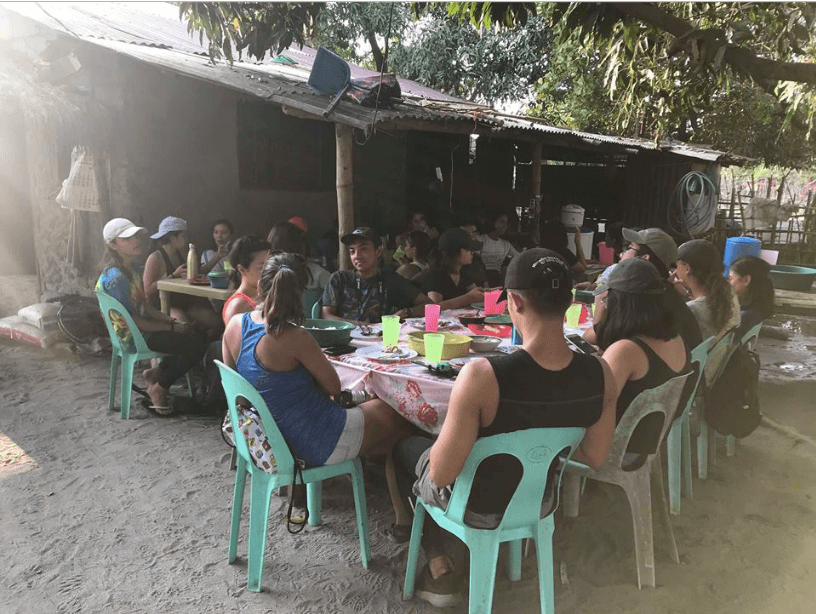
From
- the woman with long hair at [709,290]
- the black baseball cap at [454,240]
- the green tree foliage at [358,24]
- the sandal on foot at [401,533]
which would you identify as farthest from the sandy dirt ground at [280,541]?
the green tree foliage at [358,24]

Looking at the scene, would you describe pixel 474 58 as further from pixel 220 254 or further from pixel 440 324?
pixel 440 324

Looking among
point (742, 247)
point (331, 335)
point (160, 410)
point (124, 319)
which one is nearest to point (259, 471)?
point (331, 335)

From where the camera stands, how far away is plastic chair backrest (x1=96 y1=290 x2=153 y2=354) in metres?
4.45

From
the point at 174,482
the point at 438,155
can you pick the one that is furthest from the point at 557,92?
the point at 174,482

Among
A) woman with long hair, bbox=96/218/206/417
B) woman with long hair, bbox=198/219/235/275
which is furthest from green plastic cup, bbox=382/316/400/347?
woman with long hair, bbox=198/219/235/275

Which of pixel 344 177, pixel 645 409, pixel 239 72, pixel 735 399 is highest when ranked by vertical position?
pixel 239 72

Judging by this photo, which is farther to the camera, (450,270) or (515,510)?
(450,270)

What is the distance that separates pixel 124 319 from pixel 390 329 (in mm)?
2376

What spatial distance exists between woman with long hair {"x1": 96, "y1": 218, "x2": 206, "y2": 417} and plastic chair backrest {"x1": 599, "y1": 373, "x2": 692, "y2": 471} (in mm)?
3345

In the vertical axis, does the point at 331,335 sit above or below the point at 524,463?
above

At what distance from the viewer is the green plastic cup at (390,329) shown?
3.16 metres

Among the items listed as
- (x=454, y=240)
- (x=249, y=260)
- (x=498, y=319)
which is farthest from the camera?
(x=454, y=240)

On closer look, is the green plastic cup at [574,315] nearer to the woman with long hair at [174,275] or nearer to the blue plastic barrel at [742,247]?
the woman with long hair at [174,275]

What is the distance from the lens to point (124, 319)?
4.49 m
